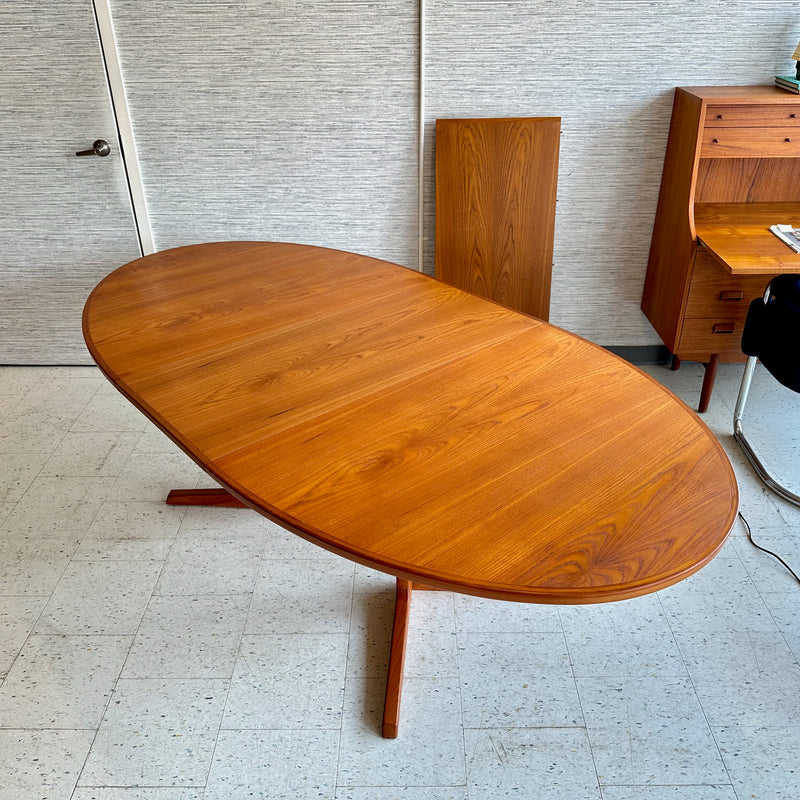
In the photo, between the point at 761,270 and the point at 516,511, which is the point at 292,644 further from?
the point at 761,270

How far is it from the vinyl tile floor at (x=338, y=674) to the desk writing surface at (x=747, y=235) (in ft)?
2.42

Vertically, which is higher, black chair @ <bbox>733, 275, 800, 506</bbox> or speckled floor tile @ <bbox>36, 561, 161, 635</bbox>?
black chair @ <bbox>733, 275, 800, 506</bbox>

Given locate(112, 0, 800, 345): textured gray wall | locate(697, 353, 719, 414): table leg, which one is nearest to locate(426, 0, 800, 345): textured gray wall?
locate(112, 0, 800, 345): textured gray wall

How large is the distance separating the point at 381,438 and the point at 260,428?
0.81ft

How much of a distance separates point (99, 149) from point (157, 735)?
2.09m

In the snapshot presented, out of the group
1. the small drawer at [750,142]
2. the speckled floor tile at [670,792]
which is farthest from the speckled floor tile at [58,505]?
the small drawer at [750,142]

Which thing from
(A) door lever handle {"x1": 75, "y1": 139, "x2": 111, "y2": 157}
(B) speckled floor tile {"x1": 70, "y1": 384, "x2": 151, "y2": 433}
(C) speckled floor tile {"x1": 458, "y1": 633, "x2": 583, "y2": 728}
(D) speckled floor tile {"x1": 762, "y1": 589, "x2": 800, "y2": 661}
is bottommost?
(C) speckled floor tile {"x1": 458, "y1": 633, "x2": 583, "y2": 728}

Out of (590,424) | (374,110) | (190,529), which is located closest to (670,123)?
(374,110)

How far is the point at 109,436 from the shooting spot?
111 inches

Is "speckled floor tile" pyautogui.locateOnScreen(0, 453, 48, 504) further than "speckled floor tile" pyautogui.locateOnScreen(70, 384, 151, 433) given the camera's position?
No

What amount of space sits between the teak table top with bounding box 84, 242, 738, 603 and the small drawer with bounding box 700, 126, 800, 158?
1.19m

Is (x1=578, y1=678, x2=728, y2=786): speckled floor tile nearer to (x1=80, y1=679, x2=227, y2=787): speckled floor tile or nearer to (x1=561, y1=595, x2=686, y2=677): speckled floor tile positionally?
(x1=561, y1=595, x2=686, y2=677): speckled floor tile

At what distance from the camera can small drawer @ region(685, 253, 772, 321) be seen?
2.62 meters

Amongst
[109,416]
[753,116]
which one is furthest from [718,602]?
[109,416]
